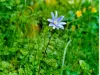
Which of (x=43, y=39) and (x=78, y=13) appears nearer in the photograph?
(x=43, y=39)

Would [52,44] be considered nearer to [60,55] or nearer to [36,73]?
[60,55]

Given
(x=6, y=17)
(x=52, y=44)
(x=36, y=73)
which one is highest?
(x=6, y=17)

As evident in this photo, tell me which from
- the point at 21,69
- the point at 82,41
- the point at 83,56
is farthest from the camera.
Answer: the point at 82,41

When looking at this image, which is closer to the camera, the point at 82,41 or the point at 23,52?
the point at 23,52

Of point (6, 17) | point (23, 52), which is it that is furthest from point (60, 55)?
point (6, 17)

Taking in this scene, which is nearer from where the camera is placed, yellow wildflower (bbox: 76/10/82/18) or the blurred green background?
the blurred green background

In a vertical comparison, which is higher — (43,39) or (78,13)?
(78,13)

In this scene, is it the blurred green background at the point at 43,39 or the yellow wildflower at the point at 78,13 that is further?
the yellow wildflower at the point at 78,13

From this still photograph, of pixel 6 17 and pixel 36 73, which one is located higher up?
pixel 6 17
